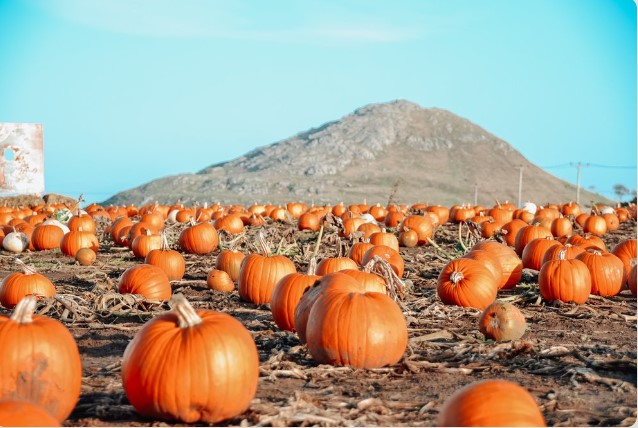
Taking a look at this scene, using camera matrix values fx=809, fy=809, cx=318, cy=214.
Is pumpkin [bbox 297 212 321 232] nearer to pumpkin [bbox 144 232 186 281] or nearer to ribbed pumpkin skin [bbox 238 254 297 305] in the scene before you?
pumpkin [bbox 144 232 186 281]

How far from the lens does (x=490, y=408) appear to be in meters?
3.50

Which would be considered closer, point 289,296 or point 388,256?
point 289,296

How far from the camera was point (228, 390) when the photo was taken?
4.20 m

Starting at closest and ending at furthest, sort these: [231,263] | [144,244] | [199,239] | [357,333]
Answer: [357,333]
[231,263]
[144,244]
[199,239]

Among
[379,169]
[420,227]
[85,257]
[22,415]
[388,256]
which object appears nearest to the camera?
[22,415]

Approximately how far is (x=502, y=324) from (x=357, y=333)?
5.32 ft

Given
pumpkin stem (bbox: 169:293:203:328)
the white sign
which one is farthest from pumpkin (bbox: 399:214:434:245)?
the white sign

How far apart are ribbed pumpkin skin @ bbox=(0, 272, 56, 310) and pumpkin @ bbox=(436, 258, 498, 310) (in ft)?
13.3

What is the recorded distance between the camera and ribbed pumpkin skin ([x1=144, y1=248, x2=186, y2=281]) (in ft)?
33.8

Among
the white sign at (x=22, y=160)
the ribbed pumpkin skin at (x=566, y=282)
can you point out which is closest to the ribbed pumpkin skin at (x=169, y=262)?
the ribbed pumpkin skin at (x=566, y=282)

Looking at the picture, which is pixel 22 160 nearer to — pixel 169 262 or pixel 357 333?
pixel 169 262

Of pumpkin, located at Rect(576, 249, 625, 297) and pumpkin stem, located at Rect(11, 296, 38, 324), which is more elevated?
pumpkin stem, located at Rect(11, 296, 38, 324)

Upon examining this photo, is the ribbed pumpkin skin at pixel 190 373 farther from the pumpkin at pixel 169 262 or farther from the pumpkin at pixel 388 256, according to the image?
Result: the pumpkin at pixel 169 262

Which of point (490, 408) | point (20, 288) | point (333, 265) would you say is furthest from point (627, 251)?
point (490, 408)
